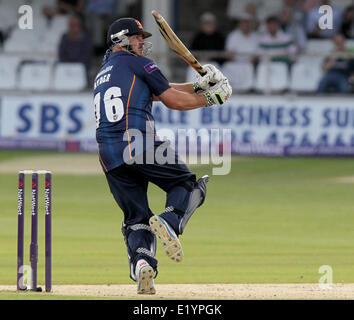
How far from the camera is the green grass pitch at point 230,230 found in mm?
10398

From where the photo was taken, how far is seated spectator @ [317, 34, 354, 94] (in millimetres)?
21000

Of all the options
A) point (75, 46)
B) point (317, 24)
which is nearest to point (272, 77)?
point (317, 24)

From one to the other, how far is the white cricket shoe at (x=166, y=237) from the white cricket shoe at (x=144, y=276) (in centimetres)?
28

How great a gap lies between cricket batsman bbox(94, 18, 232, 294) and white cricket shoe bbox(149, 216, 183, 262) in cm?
16

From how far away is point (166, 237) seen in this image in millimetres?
8375

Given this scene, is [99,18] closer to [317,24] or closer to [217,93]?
[317,24]

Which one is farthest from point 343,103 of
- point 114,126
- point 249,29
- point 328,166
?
point 114,126

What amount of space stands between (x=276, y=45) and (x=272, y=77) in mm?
727

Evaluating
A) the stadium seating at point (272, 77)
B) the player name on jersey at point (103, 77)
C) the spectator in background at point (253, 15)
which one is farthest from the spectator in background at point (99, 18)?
the player name on jersey at point (103, 77)

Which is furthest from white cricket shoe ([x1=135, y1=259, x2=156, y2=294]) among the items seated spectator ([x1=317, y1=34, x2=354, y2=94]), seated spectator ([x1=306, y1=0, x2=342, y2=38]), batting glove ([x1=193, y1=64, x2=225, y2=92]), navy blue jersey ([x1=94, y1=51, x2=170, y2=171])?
seated spectator ([x1=306, y1=0, x2=342, y2=38])

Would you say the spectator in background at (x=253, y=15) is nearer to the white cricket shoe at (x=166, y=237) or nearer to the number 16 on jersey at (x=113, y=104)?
the number 16 on jersey at (x=113, y=104)
